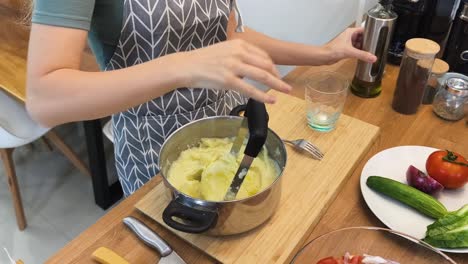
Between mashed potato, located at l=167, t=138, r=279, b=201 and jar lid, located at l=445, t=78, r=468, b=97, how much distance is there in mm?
528

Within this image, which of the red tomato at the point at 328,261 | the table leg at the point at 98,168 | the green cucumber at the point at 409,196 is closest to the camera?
the red tomato at the point at 328,261

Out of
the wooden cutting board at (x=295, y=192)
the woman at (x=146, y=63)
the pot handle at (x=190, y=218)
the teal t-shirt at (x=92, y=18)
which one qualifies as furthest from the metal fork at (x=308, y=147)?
the teal t-shirt at (x=92, y=18)

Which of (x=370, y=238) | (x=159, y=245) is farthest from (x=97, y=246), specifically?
(x=370, y=238)

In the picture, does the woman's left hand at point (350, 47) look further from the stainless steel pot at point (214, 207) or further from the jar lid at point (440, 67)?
the stainless steel pot at point (214, 207)

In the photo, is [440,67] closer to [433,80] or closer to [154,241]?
[433,80]

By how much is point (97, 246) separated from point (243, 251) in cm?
24

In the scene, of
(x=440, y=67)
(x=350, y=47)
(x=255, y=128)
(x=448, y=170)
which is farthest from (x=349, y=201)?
(x=440, y=67)

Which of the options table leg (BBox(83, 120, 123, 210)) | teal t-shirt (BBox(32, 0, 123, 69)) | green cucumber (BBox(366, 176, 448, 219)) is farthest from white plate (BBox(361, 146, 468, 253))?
table leg (BBox(83, 120, 123, 210))

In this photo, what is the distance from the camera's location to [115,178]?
1.98 meters

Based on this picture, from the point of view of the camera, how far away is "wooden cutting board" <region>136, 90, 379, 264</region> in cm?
71

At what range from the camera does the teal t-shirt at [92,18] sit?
694 mm

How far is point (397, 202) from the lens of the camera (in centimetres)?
80

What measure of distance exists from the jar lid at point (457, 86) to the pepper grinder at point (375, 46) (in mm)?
162

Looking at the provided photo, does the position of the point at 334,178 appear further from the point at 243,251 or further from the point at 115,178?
the point at 115,178
